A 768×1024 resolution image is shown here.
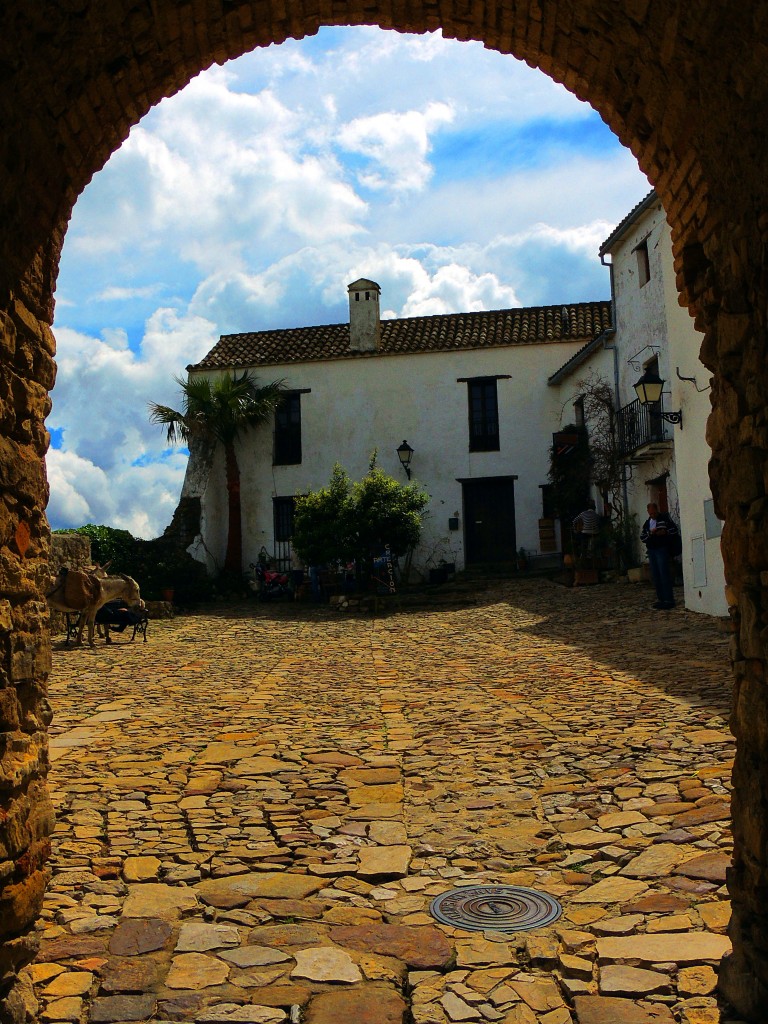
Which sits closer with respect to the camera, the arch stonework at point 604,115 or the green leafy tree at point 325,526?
the arch stonework at point 604,115

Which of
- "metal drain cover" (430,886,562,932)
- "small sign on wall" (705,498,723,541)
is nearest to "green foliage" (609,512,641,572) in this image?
"small sign on wall" (705,498,723,541)

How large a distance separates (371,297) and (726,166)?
2495cm

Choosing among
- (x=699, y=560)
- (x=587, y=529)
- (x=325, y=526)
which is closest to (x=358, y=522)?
(x=325, y=526)

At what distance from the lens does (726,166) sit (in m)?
3.01

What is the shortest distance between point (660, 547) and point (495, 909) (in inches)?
442

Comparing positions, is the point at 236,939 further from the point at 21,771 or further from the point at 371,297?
the point at 371,297

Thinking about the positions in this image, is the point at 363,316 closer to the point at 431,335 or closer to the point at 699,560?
the point at 431,335

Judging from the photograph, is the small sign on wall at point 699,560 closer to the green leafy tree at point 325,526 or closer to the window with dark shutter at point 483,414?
the green leafy tree at point 325,526

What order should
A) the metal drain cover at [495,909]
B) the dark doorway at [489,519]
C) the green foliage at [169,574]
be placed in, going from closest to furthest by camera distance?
the metal drain cover at [495,909] < the green foliage at [169,574] < the dark doorway at [489,519]

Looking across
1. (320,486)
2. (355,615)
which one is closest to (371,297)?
(320,486)

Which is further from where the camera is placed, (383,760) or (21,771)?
(383,760)

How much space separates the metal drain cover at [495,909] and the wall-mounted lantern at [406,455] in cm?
2213

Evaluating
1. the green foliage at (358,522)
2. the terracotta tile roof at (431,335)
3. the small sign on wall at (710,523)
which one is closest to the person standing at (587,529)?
the green foliage at (358,522)

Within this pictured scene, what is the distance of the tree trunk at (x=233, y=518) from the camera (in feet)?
86.3
